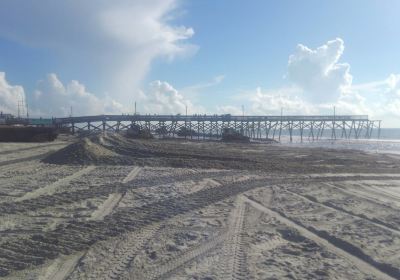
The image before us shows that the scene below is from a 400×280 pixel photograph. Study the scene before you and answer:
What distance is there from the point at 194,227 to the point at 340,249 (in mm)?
2249

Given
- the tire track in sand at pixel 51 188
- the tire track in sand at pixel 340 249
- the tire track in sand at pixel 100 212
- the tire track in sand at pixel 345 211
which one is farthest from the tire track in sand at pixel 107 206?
the tire track in sand at pixel 345 211

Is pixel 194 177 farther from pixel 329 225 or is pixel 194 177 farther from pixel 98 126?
pixel 98 126

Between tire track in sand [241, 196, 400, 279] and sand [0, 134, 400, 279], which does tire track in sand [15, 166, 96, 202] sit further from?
tire track in sand [241, 196, 400, 279]

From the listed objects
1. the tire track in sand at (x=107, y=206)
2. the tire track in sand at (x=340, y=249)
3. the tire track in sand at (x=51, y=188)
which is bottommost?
the tire track in sand at (x=51, y=188)

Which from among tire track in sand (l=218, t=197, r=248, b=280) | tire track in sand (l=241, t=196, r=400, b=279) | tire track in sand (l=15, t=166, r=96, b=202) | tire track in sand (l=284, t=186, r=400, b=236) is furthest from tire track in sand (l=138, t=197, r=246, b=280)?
tire track in sand (l=15, t=166, r=96, b=202)

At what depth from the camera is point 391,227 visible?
Answer: 683 cm

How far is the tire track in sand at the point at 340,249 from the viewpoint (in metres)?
4.80

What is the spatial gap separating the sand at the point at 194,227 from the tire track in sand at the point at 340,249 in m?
0.01

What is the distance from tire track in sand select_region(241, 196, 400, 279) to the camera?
480 centimetres

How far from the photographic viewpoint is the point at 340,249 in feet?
18.4

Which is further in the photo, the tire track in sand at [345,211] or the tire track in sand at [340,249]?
the tire track in sand at [345,211]

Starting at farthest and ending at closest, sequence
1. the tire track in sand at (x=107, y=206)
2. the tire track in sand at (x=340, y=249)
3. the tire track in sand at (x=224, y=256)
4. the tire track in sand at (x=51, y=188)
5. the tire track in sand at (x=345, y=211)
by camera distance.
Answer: the tire track in sand at (x=51, y=188)
the tire track in sand at (x=107, y=206)
the tire track in sand at (x=345, y=211)
the tire track in sand at (x=340, y=249)
the tire track in sand at (x=224, y=256)

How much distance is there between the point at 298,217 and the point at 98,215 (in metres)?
3.60

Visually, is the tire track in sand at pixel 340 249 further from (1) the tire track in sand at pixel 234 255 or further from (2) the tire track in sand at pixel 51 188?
(2) the tire track in sand at pixel 51 188
